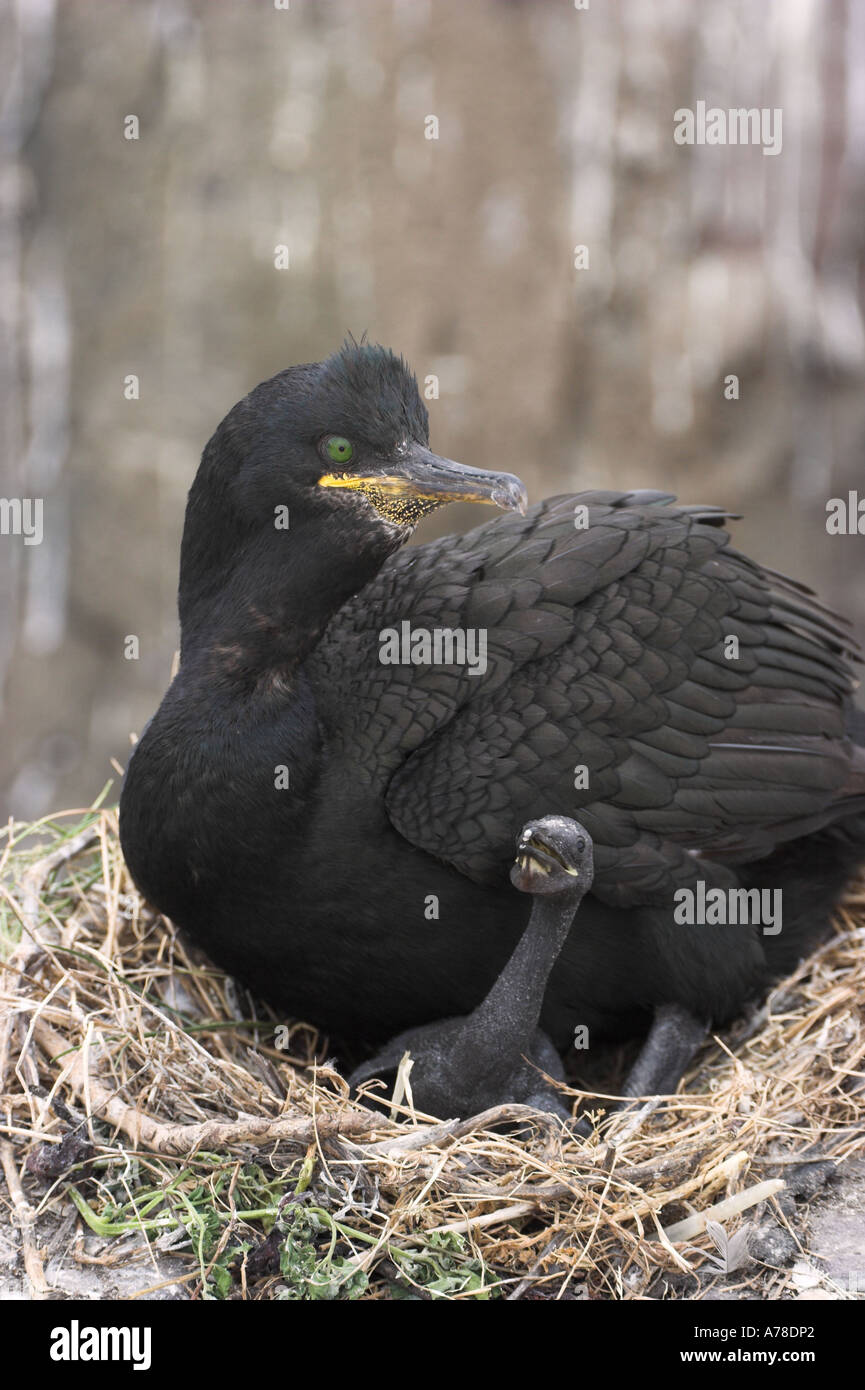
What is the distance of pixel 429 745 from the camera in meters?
2.77

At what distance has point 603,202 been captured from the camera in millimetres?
4910

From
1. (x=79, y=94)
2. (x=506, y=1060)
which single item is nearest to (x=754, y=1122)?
(x=506, y=1060)

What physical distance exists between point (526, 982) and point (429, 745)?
49 cm

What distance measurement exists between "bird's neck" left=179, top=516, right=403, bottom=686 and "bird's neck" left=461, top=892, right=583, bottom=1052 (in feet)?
2.26

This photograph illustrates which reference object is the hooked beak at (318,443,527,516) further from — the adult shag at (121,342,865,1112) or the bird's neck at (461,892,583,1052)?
the bird's neck at (461,892,583,1052)

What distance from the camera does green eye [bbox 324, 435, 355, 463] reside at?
264 centimetres

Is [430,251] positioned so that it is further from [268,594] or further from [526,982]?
[526,982]

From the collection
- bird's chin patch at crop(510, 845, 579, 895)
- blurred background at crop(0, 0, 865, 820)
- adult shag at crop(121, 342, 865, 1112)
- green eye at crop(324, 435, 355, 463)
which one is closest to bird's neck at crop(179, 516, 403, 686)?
adult shag at crop(121, 342, 865, 1112)

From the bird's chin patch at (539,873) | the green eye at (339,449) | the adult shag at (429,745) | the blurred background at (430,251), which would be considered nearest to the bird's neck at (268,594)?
the adult shag at (429,745)

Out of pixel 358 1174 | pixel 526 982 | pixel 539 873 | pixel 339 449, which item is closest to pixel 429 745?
pixel 539 873

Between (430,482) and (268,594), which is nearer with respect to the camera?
(430,482)

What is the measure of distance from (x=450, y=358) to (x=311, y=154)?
2.70ft
